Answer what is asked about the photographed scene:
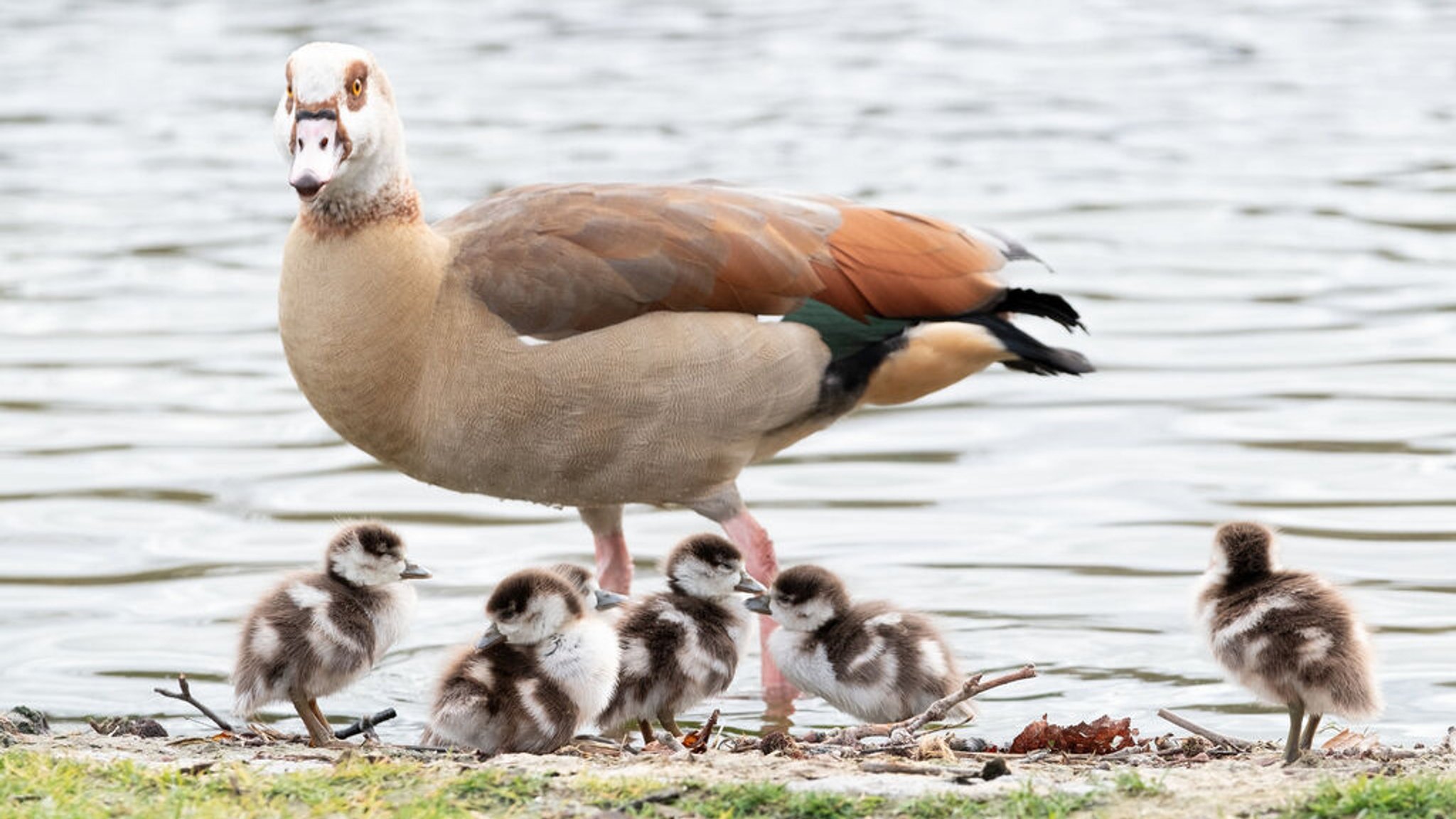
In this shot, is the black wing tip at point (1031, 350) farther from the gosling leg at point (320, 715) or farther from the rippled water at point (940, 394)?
the gosling leg at point (320, 715)

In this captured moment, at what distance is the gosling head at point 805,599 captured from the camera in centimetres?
779

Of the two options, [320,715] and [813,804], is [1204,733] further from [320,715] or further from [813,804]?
[320,715]

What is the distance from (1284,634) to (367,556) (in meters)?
2.68

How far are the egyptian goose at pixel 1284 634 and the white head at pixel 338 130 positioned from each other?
9.58 ft

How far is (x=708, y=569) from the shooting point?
7.88m

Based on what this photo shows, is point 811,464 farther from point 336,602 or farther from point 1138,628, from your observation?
A: point 336,602

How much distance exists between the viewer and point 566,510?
1123 cm

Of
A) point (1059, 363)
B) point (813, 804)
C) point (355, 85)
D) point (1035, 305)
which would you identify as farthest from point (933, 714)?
point (355, 85)

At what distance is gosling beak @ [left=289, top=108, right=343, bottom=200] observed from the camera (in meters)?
7.53

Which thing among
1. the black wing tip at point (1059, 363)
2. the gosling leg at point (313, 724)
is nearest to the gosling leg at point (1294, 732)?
the black wing tip at point (1059, 363)

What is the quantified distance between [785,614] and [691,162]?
35.5 ft

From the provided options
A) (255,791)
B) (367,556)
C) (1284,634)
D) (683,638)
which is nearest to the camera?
(255,791)

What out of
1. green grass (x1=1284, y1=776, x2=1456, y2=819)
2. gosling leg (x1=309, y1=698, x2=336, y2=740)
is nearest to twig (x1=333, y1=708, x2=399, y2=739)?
gosling leg (x1=309, y1=698, x2=336, y2=740)

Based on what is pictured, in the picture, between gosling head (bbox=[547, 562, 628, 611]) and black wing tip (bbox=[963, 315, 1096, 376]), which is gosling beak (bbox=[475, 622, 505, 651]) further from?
black wing tip (bbox=[963, 315, 1096, 376])
